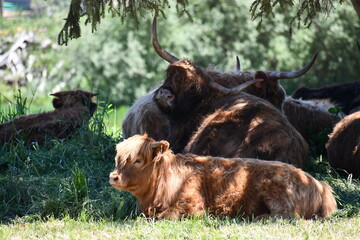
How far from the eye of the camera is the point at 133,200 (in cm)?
683

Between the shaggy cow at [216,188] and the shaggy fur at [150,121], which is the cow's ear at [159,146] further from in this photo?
the shaggy fur at [150,121]

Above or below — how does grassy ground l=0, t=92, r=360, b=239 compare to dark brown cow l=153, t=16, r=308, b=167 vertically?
below

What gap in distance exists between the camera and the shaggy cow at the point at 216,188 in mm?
6285

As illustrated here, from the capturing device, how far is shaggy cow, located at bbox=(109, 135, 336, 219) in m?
6.29

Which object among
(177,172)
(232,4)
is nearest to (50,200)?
(177,172)

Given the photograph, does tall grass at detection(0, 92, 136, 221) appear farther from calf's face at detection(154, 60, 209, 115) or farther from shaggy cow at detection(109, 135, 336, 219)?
calf's face at detection(154, 60, 209, 115)

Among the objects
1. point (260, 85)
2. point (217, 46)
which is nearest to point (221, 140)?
point (260, 85)

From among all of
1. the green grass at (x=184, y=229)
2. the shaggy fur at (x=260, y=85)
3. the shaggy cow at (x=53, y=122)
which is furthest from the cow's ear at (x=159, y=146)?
the shaggy cow at (x=53, y=122)

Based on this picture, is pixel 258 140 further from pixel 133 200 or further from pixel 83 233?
pixel 83 233

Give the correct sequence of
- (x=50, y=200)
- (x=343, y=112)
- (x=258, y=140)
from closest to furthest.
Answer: (x=50, y=200) < (x=258, y=140) < (x=343, y=112)

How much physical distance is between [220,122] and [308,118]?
101 inches

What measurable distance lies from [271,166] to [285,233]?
1005 mm

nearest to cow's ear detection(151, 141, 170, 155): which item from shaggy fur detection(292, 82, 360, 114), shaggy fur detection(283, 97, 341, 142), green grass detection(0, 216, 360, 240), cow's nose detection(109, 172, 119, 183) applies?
cow's nose detection(109, 172, 119, 183)

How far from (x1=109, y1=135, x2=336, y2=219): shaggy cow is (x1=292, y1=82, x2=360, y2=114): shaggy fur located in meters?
4.71
